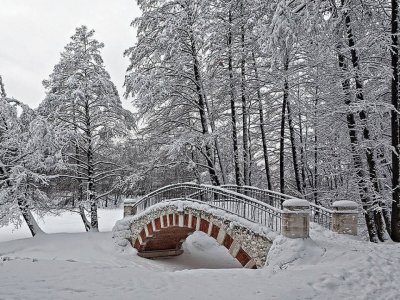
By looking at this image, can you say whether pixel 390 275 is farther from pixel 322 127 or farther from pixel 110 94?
pixel 110 94

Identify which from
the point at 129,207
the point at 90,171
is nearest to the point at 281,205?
the point at 129,207

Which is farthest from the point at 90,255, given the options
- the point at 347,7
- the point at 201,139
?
the point at 347,7

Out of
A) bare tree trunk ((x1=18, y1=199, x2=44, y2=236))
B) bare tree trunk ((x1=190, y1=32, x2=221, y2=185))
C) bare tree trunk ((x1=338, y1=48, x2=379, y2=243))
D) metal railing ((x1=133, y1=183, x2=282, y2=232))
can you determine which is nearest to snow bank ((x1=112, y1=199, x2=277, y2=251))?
metal railing ((x1=133, y1=183, x2=282, y2=232))

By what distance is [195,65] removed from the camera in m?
17.6

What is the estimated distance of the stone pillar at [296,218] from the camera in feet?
29.6

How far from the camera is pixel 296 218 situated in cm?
902

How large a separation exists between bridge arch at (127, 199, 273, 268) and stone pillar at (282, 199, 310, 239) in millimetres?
973

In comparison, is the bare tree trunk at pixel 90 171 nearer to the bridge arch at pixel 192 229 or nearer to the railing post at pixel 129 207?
the railing post at pixel 129 207

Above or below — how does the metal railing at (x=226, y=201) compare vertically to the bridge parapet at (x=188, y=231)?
above

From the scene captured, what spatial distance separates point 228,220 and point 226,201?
1057 millimetres

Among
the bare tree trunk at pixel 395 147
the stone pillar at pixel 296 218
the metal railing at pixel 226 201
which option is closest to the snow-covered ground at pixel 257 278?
the stone pillar at pixel 296 218

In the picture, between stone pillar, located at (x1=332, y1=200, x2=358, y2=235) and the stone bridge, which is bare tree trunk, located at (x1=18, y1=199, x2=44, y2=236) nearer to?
the stone bridge

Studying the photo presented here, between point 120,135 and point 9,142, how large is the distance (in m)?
5.74

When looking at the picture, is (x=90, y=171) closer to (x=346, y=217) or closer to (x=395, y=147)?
(x=346, y=217)
